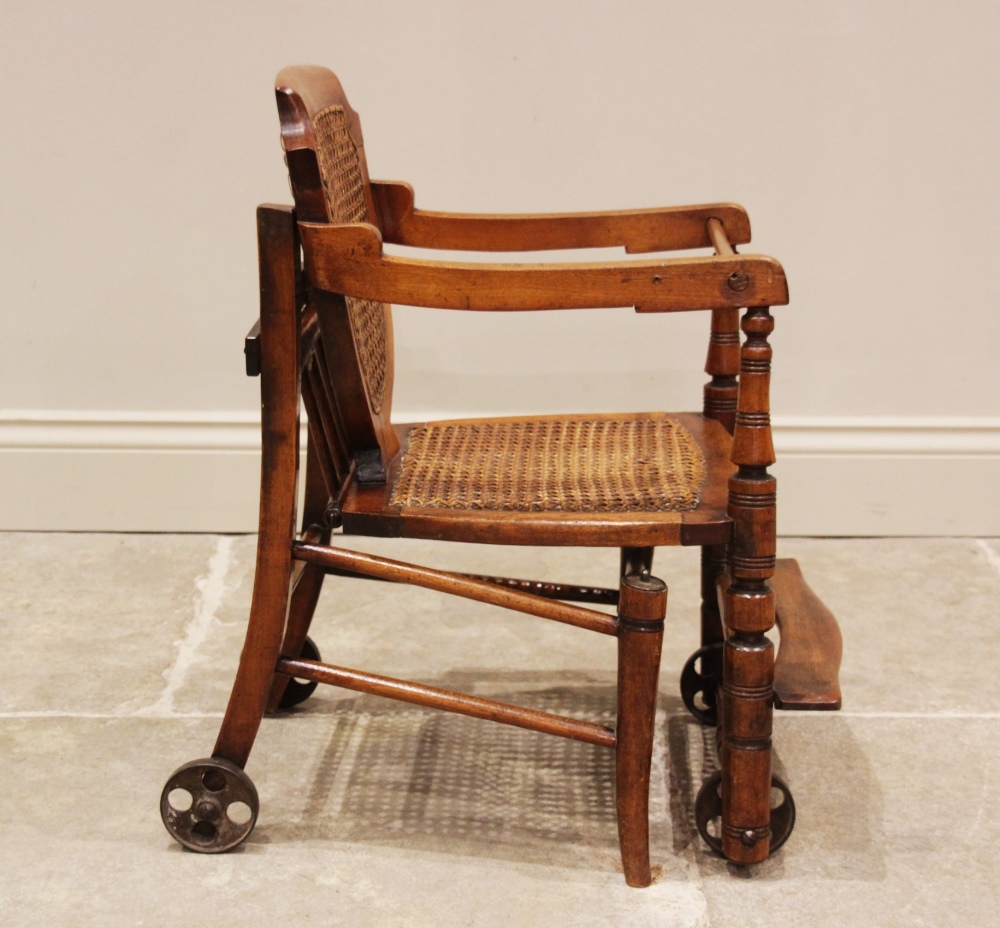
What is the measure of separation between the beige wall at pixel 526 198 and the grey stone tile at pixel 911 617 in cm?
9

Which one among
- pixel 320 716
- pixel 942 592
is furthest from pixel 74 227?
pixel 942 592

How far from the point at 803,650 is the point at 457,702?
1.39 ft

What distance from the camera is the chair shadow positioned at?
5.17 ft

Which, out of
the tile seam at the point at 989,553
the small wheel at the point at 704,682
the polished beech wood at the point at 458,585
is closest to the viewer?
the polished beech wood at the point at 458,585

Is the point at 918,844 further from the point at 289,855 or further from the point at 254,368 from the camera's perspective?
the point at 254,368

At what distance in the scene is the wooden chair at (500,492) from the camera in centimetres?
136

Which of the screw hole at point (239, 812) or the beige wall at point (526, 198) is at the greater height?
the beige wall at point (526, 198)

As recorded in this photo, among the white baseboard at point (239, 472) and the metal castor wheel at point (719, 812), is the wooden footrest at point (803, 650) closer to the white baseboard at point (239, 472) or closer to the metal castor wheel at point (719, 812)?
the metal castor wheel at point (719, 812)

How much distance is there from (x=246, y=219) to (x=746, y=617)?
1365 millimetres

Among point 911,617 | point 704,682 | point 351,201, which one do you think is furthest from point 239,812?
point 911,617

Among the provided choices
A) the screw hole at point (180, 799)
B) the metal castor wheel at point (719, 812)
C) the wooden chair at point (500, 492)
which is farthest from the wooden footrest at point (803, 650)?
the screw hole at point (180, 799)

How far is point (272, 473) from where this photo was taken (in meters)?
1.45

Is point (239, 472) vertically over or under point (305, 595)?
under

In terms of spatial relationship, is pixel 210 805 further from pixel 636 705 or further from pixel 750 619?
pixel 750 619
